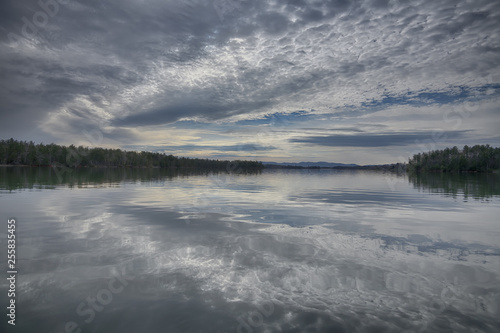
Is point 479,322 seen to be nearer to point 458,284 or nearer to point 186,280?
point 458,284

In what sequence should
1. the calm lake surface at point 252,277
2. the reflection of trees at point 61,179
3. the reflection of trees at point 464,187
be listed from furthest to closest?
1. the reflection of trees at point 61,179
2. the reflection of trees at point 464,187
3. the calm lake surface at point 252,277

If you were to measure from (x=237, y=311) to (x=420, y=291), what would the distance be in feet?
17.0

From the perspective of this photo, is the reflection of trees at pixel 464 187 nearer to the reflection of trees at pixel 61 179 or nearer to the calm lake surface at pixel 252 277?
the calm lake surface at pixel 252 277

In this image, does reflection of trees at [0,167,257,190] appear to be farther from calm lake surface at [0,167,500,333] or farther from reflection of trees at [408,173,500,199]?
reflection of trees at [408,173,500,199]

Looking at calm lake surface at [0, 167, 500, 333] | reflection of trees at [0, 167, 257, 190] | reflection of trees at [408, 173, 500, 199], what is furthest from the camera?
reflection of trees at [0, 167, 257, 190]

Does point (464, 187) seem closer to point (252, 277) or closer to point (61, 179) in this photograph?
point (252, 277)

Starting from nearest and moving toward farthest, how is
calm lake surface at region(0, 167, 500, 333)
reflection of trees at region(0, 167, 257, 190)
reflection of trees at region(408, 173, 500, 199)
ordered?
calm lake surface at region(0, 167, 500, 333)
reflection of trees at region(408, 173, 500, 199)
reflection of trees at region(0, 167, 257, 190)

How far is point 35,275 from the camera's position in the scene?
8.45m

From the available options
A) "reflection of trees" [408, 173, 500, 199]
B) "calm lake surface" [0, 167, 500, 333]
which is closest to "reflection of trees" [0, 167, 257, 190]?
"calm lake surface" [0, 167, 500, 333]

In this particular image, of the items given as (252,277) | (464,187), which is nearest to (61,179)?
(252,277)

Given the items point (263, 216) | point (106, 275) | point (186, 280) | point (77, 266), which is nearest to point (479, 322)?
point (186, 280)

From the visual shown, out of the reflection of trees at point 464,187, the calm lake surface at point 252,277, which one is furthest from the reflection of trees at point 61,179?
the reflection of trees at point 464,187

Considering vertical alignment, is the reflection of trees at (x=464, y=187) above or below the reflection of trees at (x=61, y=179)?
below

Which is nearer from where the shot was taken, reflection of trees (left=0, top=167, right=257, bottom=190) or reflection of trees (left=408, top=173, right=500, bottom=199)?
reflection of trees (left=408, top=173, right=500, bottom=199)
